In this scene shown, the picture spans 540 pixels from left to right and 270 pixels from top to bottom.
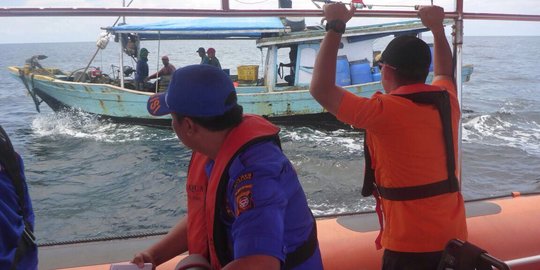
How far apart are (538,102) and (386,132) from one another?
22868 millimetres

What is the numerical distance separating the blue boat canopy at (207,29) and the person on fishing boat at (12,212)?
12597 millimetres

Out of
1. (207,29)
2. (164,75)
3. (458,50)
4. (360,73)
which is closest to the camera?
(458,50)

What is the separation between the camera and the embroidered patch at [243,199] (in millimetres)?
1230

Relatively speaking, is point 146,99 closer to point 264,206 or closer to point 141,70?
point 141,70

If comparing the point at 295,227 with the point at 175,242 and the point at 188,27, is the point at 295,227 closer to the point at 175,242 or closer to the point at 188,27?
the point at 175,242

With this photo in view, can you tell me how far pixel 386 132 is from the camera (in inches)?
68.7

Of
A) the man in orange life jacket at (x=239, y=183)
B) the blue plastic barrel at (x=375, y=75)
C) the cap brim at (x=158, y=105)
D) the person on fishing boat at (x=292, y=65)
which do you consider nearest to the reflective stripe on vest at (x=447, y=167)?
the man in orange life jacket at (x=239, y=183)

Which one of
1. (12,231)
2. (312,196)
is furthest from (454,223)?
(312,196)

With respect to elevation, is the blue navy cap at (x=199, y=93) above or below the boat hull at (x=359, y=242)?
above

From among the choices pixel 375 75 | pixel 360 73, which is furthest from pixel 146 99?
pixel 375 75

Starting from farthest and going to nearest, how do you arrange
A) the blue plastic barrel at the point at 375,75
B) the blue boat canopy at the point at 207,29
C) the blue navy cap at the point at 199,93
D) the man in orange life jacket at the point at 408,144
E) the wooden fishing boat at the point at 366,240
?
the blue plastic barrel at the point at 375,75 < the blue boat canopy at the point at 207,29 < the wooden fishing boat at the point at 366,240 < the man in orange life jacket at the point at 408,144 < the blue navy cap at the point at 199,93

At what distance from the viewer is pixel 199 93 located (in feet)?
4.37

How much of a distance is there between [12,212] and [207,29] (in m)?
12.9

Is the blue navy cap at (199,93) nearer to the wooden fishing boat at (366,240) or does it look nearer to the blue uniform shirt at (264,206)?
the blue uniform shirt at (264,206)
